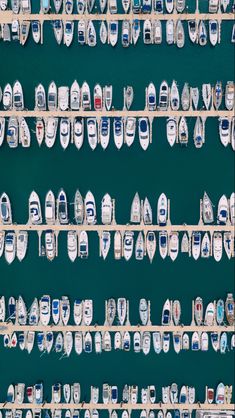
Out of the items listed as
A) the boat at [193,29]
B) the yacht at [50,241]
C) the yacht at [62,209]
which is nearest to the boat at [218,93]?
the boat at [193,29]

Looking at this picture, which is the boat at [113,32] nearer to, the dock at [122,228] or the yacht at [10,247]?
the dock at [122,228]

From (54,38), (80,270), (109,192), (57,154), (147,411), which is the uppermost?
(54,38)

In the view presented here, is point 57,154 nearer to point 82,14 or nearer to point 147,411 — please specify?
point 82,14

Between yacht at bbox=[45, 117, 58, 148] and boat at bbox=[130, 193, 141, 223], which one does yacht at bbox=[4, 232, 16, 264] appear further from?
boat at bbox=[130, 193, 141, 223]

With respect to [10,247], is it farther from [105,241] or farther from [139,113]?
[139,113]

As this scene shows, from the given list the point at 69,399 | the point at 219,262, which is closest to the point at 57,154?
the point at 219,262

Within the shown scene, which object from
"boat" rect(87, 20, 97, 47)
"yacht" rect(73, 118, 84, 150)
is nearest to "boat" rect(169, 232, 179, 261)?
"yacht" rect(73, 118, 84, 150)
